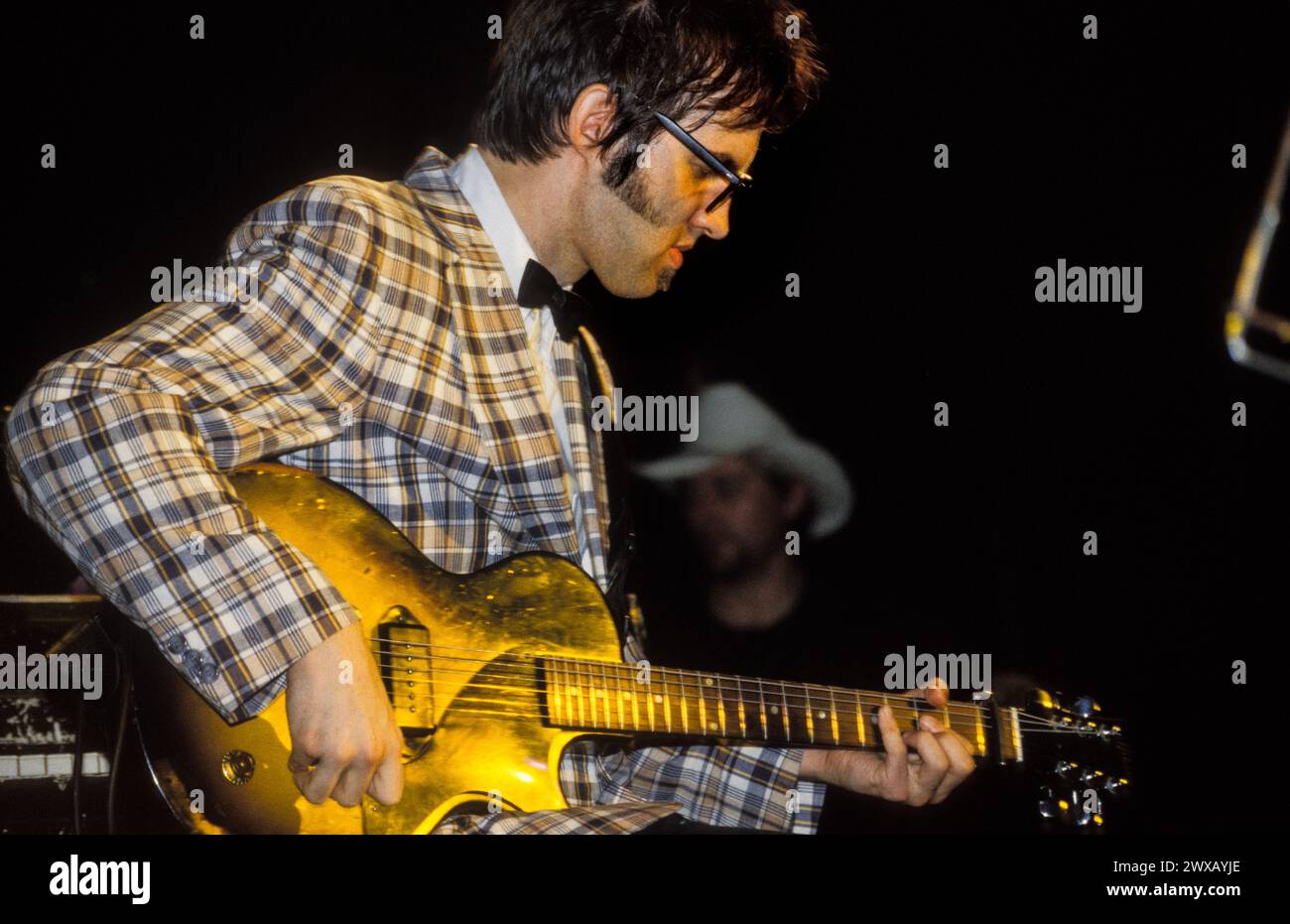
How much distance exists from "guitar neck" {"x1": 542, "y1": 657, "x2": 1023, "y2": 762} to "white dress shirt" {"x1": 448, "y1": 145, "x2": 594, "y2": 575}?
0.86 ft

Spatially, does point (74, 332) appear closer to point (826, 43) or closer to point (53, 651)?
point (53, 651)

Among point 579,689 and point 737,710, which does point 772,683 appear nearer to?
point 737,710

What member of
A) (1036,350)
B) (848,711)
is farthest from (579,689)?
(1036,350)

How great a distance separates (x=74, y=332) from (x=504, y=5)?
3.48 feet

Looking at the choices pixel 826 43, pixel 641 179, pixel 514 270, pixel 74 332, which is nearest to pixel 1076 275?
pixel 826 43

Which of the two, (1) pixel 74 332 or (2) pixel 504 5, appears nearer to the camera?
(1) pixel 74 332

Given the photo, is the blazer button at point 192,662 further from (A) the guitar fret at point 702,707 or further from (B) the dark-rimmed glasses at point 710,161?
(B) the dark-rimmed glasses at point 710,161

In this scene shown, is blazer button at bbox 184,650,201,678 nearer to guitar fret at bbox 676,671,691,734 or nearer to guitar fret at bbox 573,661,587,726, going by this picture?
guitar fret at bbox 573,661,587,726

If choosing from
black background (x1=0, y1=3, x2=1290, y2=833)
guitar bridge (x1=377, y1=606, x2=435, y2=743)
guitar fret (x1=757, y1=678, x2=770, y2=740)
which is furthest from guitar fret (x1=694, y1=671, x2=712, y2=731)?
black background (x1=0, y1=3, x2=1290, y2=833)

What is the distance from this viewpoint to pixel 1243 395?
2.63 m

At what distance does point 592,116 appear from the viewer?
169cm

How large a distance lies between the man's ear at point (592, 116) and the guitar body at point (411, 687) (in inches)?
27.2

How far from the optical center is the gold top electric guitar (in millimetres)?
1138

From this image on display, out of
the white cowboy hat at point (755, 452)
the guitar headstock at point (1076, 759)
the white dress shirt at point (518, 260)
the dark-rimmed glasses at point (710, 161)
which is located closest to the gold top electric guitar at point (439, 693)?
the white dress shirt at point (518, 260)
